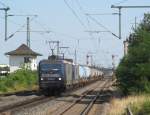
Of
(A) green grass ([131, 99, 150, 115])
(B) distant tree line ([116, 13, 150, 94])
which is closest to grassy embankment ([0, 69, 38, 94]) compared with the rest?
(B) distant tree line ([116, 13, 150, 94])

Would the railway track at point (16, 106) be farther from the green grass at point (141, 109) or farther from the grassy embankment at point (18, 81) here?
the grassy embankment at point (18, 81)

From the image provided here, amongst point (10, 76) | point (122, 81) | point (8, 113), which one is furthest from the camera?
point (10, 76)

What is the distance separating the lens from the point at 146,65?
125 ft

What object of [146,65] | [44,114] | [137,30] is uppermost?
[137,30]

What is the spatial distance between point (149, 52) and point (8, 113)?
46.5 ft

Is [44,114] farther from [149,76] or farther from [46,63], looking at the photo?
[46,63]

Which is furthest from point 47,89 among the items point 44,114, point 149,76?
point 44,114

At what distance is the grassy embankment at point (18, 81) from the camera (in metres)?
65.6

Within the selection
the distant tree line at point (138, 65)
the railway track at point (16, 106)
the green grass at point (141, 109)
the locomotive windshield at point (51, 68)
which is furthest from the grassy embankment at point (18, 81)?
the green grass at point (141, 109)

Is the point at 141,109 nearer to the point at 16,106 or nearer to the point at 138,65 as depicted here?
the point at 16,106

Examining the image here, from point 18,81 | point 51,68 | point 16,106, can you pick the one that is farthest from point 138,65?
point 18,81

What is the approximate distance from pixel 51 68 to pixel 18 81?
2308 centimetres

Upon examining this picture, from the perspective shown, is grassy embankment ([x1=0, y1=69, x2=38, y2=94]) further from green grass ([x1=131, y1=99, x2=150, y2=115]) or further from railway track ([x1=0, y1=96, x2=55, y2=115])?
green grass ([x1=131, y1=99, x2=150, y2=115])

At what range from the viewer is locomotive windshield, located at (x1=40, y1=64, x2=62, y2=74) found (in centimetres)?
4850
